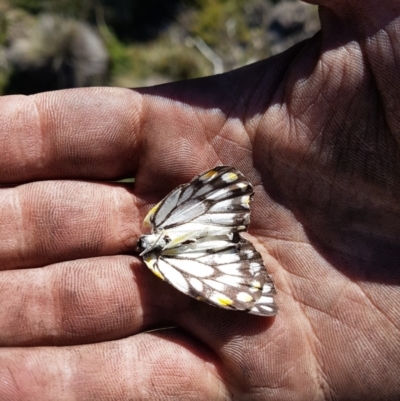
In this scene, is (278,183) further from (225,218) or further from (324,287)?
(324,287)

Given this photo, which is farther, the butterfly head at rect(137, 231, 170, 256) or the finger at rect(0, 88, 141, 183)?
the finger at rect(0, 88, 141, 183)

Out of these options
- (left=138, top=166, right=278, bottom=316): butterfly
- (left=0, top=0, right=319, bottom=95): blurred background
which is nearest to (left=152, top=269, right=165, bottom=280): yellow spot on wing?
(left=138, top=166, right=278, bottom=316): butterfly

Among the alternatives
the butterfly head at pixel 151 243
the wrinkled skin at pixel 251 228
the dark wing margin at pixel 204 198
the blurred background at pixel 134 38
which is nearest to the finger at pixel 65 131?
the wrinkled skin at pixel 251 228

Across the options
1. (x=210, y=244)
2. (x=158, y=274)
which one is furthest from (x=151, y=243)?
(x=210, y=244)

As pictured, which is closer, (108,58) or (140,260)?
(140,260)

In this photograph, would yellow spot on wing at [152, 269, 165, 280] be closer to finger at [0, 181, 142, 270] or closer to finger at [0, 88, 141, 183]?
finger at [0, 181, 142, 270]

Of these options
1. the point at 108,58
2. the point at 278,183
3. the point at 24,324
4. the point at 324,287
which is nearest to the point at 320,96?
the point at 278,183
